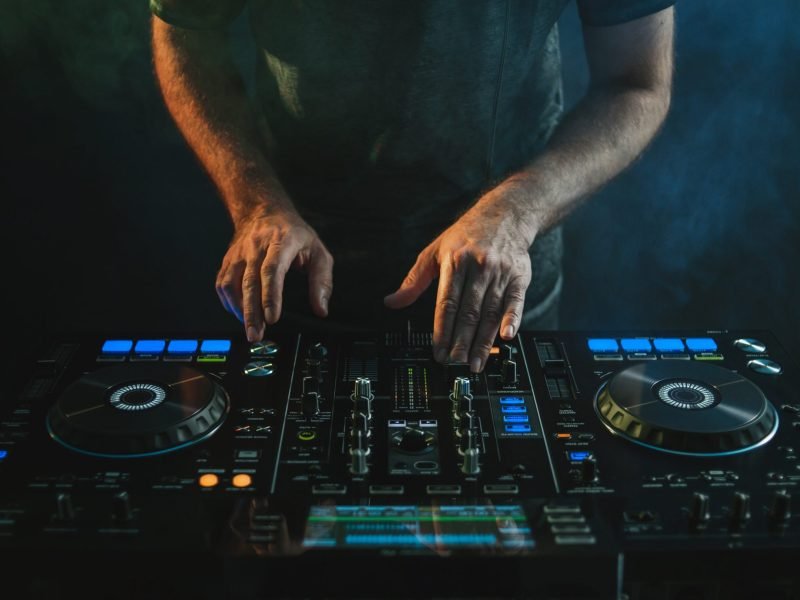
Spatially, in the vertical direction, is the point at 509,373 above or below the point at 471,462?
above

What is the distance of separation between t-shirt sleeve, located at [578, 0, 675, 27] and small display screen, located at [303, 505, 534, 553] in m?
1.11

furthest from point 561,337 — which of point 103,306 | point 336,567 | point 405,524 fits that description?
point 103,306

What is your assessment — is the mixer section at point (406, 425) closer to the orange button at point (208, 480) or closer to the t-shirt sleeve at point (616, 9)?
the orange button at point (208, 480)

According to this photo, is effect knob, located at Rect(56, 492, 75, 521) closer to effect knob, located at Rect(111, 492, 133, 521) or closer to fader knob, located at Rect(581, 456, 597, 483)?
effect knob, located at Rect(111, 492, 133, 521)

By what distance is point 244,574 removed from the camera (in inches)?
42.6

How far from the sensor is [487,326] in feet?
4.93

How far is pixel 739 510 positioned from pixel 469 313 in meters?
0.52

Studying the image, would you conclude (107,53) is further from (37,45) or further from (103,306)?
(103,306)

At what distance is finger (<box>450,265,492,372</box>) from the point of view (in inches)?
58.7

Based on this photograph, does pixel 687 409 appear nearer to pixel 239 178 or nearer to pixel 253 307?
pixel 253 307

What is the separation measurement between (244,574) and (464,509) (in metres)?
0.29

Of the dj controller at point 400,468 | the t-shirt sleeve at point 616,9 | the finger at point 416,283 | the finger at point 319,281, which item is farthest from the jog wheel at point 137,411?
the t-shirt sleeve at point 616,9

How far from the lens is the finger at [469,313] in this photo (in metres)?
1.49

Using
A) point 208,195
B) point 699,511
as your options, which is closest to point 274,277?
point 699,511
